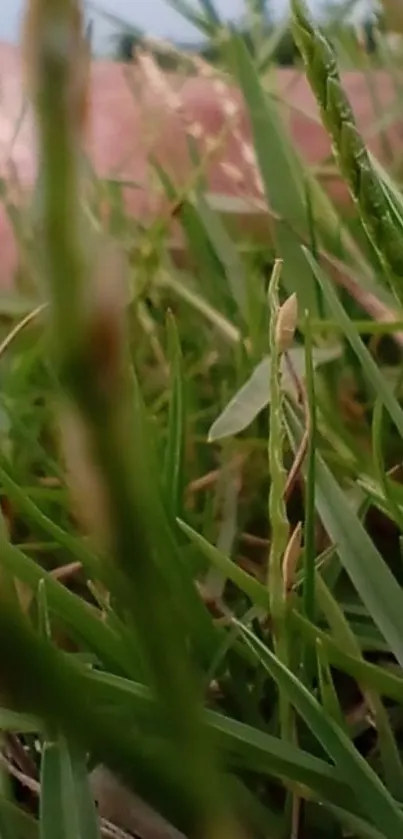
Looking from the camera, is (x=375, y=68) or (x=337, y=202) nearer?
(x=337, y=202)

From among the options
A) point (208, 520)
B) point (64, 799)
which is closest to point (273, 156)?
point (208, 520)

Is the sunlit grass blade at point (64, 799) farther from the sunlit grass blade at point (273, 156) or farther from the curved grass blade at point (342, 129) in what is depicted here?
the sunlit grass blade at point (273, 156)

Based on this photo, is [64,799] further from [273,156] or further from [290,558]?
[273,156]

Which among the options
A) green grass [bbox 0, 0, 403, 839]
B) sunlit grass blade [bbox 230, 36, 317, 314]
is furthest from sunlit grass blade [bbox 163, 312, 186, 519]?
sunlit grass blade [bbox 230, 36, 317, 314]

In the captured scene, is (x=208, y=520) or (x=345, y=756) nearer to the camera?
(x=345, y=756)

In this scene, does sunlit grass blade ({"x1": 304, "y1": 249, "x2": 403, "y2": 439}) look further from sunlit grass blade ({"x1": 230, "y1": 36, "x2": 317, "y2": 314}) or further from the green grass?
sunlit grass blade ({"x1": 230, "y1": 36, "x2": 317, "y2": 314})

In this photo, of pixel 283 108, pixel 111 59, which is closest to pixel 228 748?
pixel 283 108

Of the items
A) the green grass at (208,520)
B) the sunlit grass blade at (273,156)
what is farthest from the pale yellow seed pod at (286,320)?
the sunlit grass blade at (273,156)

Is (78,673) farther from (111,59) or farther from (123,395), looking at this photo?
(111,59)
